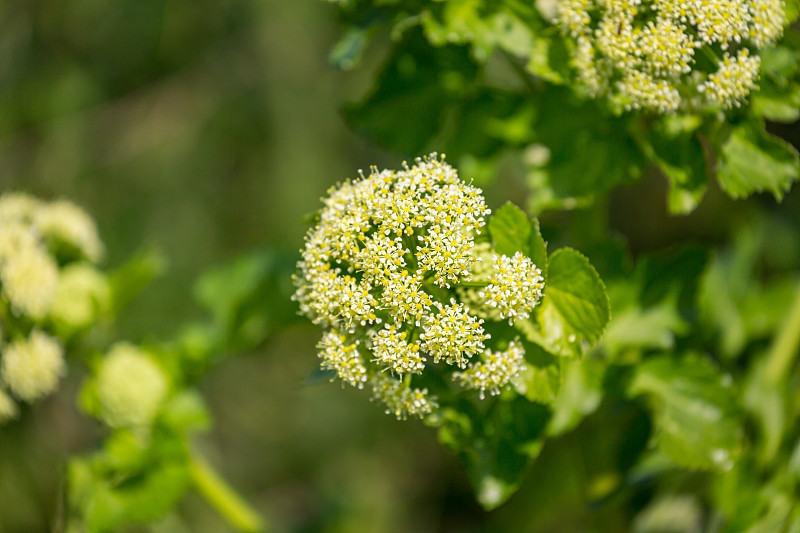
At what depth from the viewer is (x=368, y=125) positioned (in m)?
1.69

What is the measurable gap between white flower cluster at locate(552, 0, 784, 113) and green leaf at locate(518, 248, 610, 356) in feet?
1.03

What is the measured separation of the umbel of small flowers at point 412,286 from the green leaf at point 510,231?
0.02 metres

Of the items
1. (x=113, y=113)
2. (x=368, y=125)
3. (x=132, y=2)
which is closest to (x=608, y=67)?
(x=368, y=125)

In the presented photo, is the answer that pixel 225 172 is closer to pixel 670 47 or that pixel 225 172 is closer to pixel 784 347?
pixel 784 347

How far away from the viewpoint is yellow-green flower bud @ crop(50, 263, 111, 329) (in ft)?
6.03

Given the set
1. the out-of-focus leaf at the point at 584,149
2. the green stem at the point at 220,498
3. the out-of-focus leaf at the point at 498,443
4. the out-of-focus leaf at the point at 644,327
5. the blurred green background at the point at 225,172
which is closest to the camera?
the out-of-focus leaf at the point at 498,443

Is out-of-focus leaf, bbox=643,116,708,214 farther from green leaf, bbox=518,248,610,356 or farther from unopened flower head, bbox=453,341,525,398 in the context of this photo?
unopened flower head, bbox=453,341,525,398

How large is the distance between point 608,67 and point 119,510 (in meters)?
1.48

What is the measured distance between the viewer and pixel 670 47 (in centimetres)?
122

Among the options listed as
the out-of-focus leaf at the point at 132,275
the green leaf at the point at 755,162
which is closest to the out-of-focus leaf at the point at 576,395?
the green leaf at the point at 755,162

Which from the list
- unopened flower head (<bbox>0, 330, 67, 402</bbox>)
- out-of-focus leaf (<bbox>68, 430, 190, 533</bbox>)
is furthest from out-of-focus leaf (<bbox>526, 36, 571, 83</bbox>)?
unopened flower head (<bbox>0, 330, 67, 402</bbox>)

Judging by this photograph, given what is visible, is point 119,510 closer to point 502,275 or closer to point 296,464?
point 502,275

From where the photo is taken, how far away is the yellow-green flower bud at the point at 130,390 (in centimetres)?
179

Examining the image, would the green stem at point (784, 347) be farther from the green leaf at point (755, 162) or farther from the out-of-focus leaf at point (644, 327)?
the green leaf at point (755, 162)
